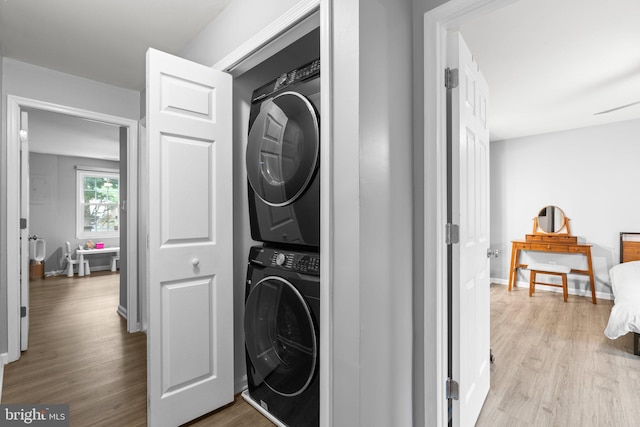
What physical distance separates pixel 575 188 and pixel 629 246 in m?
0.98

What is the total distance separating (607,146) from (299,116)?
493 centimetres

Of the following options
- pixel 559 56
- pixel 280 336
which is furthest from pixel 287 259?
pixel 559 56

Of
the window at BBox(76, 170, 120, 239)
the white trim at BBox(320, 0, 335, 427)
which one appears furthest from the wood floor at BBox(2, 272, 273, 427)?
the window at BBox(76, 170, 120, 239)

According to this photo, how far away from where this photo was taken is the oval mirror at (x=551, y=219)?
4.65m

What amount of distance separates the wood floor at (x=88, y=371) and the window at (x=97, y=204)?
10.3 feet

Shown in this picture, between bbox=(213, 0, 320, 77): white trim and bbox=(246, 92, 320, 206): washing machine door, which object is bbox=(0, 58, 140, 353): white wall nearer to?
bbox=(213, 0, 320, 77): white trim

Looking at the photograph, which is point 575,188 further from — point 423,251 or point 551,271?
point 423,251

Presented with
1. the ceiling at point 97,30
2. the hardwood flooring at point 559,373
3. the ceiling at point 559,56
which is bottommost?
the hardwood flooring at point 559,373

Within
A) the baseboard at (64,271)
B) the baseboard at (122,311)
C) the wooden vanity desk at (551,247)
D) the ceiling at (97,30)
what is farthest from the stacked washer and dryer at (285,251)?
the baseboard at (64,271)

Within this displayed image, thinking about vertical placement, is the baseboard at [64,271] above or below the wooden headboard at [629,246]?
below

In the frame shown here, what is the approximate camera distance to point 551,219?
4707mm

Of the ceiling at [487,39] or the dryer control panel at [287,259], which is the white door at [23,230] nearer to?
the ceiling at [487,39]

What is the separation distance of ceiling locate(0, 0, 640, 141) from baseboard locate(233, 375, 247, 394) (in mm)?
2367

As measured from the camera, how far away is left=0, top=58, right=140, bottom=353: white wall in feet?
8.01
